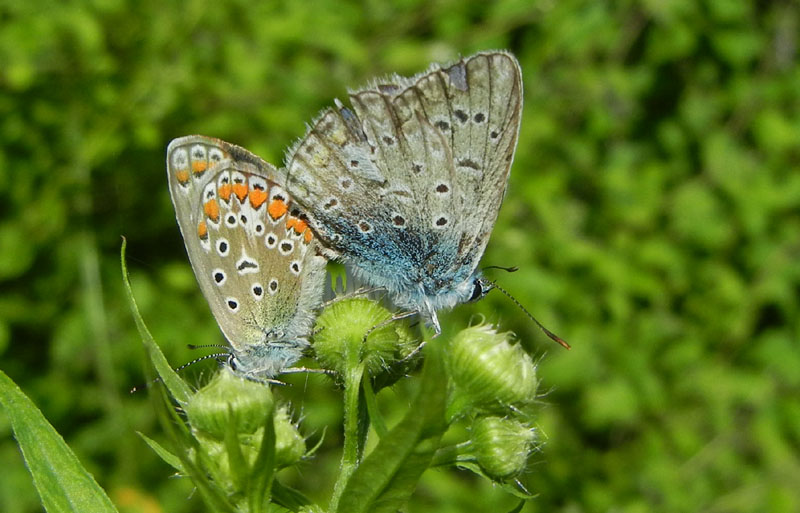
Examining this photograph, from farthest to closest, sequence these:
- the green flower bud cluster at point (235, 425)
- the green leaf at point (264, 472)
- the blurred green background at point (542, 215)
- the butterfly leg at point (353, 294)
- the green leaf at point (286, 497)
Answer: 1. the blurred green background at point (542, 215)
2. the butterfly leg at point (353, 294)
3. the green leaf at point (286, 497)
4. the green flower bud cluster at point (235, 425)
5. the green leaf at point (264, 472)

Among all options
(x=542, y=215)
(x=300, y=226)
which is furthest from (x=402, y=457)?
(x=542, y=215)

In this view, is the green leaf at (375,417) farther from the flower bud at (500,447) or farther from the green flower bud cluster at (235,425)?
the flower bud at (500,447)

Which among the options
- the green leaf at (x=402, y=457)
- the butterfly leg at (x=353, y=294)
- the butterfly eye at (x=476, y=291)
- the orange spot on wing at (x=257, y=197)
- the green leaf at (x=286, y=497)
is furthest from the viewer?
the butterfly eye at (x=476, y=291)

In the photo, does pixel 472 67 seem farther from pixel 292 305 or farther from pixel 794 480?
pixel 794 480

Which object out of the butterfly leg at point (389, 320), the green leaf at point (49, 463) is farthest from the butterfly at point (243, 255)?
the green leaf at point (49, 463)

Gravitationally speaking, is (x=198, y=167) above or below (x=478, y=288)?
above

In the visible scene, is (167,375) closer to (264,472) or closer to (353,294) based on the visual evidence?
(264,472)

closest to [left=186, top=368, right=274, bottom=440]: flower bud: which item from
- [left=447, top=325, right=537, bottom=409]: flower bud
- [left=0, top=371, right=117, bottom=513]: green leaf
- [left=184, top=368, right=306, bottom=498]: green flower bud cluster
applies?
[left=184, top=368, right=306, bottom=498]: green flower bud cluster
